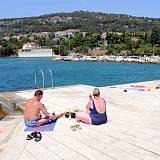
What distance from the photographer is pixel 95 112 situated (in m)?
8.33

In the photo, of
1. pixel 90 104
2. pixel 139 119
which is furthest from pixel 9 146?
pixel 139 119

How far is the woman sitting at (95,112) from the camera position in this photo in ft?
27.1

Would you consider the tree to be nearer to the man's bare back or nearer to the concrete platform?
the concrete platform

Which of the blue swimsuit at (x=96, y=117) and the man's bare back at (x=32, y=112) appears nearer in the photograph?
the man's bare back at (x=32, y=112)

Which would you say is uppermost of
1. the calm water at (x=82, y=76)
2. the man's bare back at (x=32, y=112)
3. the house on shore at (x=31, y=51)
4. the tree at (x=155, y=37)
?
the man's bare back at (x=32, y=112)

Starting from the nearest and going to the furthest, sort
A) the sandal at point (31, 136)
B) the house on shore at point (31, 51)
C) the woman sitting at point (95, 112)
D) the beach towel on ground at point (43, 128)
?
the sandal at point (31, 136) < the beach towel on ground at point (43, 128) < the woman sitting at point (95, 112) < the house on shore at point (31, 51)

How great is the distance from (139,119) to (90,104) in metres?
1.65

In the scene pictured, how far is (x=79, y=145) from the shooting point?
6.96 m

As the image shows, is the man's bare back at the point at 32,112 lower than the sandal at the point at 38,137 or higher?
higher

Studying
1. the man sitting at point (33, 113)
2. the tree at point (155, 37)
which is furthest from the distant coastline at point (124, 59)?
the man sitting at point (33, 113)

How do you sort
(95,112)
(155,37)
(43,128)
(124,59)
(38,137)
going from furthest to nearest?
(155,37) → (124,59) → (95,112) → (43,128) → (38,137)

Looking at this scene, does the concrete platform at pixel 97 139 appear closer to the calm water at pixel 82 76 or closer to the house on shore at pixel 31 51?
the calm water at pixel 82 76

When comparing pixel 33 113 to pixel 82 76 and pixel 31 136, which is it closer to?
pixel 31 136

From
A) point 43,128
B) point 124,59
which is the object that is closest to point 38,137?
point 43,128
